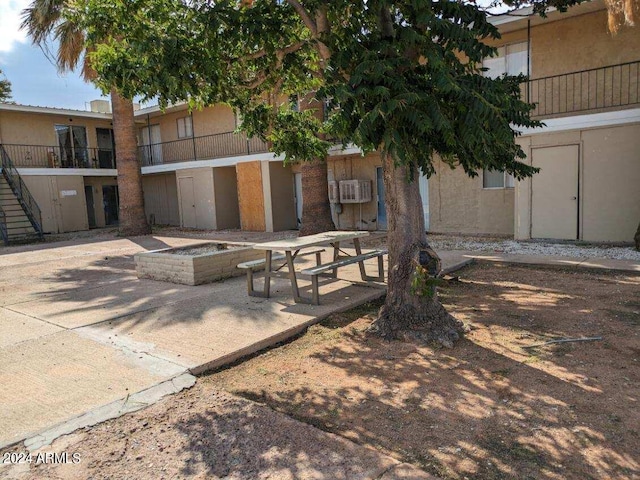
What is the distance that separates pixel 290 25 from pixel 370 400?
5103 mm

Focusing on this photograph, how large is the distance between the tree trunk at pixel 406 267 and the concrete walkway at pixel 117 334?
1.06 meters

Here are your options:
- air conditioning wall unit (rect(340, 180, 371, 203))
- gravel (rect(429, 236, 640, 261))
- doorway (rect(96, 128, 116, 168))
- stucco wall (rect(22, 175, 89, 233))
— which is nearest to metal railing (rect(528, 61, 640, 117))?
gravel (rect(429, 236, 640, 261))

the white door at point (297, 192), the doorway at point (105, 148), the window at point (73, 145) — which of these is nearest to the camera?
the white door at point (297, 192)

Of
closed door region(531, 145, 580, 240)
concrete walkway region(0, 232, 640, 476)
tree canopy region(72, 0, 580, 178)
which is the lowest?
concrete walkway region(0, 232, 640, 476)

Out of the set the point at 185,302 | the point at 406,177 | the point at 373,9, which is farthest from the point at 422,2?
the point at 185,302

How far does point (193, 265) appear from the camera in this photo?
8.19 metres

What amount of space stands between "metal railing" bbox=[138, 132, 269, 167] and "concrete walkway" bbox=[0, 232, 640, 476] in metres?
10.4

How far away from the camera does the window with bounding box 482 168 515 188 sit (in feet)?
44.0

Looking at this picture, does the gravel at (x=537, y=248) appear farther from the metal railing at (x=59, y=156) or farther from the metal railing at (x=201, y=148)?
the metal railing at (x=59, y=156)

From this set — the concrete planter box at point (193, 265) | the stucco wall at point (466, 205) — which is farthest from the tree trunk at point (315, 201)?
the concrete planter box at point (193, 265)

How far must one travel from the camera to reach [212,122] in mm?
20969

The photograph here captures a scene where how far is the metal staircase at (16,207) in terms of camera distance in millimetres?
18219

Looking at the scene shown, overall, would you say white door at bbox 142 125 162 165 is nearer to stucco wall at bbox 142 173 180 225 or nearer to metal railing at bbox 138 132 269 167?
metal railing at bbox 138 132 269 167

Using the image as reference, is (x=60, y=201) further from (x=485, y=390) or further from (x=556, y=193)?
(x=485, y=390)
